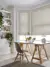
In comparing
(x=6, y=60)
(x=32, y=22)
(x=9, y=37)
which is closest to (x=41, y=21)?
(x=32, y=22)

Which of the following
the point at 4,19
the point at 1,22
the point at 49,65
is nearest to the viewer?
the point at 49,65

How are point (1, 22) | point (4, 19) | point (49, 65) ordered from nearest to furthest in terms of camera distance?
point (49, 65) < point (1, 22) < point (4, 19)

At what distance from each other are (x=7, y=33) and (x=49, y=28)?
2.29m

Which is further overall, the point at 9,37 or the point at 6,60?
the point at 9,37

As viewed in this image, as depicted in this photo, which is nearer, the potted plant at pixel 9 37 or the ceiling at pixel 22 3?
the ceiling at pixel 22 3

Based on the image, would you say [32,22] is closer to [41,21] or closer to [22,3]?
[41,21]

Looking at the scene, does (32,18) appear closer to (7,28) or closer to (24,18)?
(24,18)

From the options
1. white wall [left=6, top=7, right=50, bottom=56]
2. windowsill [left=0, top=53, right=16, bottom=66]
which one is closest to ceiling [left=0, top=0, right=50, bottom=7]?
white wall [left=6, top=7, right=50, bottom=56]

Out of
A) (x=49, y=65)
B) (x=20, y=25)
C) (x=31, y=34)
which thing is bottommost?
(x=49, y=65)

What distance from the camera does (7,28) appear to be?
646 centimetres

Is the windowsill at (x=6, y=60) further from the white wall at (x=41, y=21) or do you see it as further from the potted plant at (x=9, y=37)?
the white wall at (x=41, y=21)

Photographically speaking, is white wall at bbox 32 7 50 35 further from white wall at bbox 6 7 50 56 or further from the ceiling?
the ceiling

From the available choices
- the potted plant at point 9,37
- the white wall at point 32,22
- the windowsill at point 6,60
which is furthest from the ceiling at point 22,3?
the windowsill at point 6,60

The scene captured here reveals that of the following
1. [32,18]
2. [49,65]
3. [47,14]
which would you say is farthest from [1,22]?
[49,65]
